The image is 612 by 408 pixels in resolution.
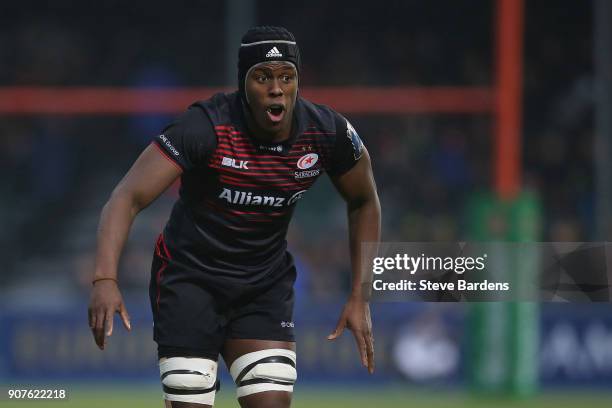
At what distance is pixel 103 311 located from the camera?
5344 mm

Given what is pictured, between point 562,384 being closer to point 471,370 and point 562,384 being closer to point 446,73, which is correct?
point 471,370

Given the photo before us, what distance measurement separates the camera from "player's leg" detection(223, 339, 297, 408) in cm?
606

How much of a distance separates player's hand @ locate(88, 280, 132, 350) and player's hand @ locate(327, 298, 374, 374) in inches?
49.1

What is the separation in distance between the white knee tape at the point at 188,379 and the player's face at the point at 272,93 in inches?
42.3

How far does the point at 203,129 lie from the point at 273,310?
3.02 feet

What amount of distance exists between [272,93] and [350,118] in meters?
7.78

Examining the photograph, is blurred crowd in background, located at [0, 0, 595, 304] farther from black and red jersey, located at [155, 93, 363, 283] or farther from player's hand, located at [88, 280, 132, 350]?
player's hand, located at [88, 280, 132, 350]

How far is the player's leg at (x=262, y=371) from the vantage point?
6059 mm

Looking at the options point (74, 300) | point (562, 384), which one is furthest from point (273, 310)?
point (74, 300)

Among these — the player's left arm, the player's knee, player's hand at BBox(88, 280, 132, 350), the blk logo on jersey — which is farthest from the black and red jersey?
player's hand at BBox(88, 280, 132, 350)

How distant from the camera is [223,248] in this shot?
6.12 metres

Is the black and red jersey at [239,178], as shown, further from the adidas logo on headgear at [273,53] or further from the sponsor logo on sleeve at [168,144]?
the adidas logo on headgear at [273,53]

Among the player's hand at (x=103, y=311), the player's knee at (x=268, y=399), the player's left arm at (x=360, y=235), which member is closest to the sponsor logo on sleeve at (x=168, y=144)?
A: the player's hand at (x=103, y=311)

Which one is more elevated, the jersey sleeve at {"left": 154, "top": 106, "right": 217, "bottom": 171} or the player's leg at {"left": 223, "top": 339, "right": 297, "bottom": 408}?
the jersey sleeve at {"left": 154, "top": 106, "right": 217, "bottom": 171}
